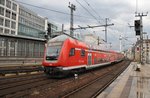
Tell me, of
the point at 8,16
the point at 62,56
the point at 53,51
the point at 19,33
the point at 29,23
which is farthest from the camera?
the point at 29,23

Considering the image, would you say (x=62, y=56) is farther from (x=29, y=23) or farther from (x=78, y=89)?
(x=29, y=23)

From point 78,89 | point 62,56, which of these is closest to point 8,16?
point 62,56

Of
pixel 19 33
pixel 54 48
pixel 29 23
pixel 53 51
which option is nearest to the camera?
pixel 53 51

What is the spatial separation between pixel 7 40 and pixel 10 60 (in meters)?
2.70

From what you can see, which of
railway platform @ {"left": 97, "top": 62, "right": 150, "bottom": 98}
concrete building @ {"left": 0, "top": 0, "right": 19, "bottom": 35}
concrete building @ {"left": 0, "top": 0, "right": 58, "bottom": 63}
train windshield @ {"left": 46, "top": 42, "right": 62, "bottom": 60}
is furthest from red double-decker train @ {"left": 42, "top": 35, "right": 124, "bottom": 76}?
concrete building @ {"left": 0, "top": 0, "right": 19, "bottom": 35}

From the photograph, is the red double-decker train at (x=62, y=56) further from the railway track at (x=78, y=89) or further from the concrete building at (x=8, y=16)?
the concrete building at (x=8, y=16)

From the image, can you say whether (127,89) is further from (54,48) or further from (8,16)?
(8,16)

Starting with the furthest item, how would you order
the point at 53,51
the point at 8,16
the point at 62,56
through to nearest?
the point at 8,16 < the point at 53,51 < the point at 62,56

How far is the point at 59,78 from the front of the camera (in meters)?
17.2

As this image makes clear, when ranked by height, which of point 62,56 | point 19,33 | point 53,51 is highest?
point 19,33

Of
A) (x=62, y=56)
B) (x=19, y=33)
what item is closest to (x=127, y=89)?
(x=62, y=56)

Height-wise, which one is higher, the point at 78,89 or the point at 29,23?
the point at 29,23

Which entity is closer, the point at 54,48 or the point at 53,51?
the point at 53,51

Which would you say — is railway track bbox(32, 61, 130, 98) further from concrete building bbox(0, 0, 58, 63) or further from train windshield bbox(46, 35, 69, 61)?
concrete building bbox(0, 0, 58, 63)
